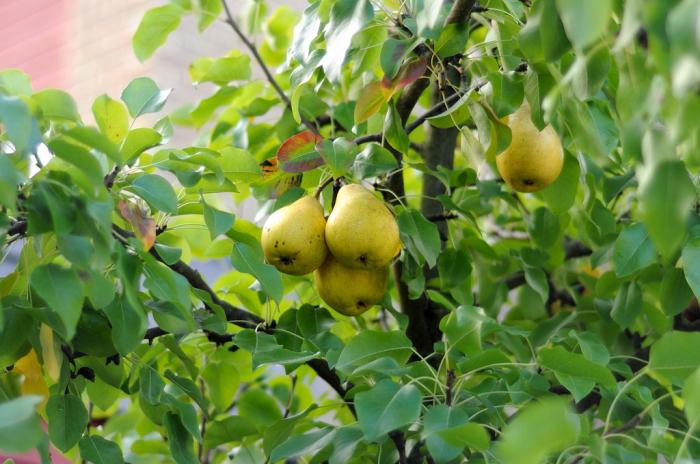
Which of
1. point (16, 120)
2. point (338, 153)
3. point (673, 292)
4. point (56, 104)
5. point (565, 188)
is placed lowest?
point (673, 292)

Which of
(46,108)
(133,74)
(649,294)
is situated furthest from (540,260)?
(133,74)

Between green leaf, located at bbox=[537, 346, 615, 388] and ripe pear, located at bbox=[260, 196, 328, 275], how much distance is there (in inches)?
13.7

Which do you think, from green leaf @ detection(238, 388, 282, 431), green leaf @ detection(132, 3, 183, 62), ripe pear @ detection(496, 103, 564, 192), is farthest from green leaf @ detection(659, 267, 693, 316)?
green leaf @ detection(132, 3, 183, 62)

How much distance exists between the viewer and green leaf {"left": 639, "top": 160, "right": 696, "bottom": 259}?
0.73m

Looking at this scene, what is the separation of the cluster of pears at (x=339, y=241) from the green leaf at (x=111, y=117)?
0.23 meters

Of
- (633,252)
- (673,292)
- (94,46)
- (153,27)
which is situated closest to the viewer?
(633,252)

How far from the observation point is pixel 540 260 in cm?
191

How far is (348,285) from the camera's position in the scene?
1.48 metres

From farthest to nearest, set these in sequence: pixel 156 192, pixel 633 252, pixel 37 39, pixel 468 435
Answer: pixel 37 39 → pixel 633 252 → pixel 156 192 → pixel 468 435

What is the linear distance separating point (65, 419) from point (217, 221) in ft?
1.05

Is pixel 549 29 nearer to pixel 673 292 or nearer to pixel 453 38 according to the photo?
pixel 453 38

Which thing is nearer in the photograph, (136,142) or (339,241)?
(136,142)

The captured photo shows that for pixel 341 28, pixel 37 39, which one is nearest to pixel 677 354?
pixel 341 28

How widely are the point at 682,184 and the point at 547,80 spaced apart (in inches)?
24.1
